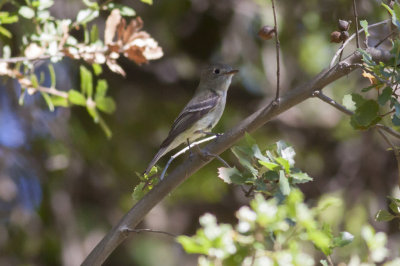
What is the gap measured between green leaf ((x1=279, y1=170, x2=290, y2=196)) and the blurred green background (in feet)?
10.7

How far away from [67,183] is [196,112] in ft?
6.31

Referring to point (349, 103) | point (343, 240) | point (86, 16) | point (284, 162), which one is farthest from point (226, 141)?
point (86, 16)

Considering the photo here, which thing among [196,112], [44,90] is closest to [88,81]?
[44,90]

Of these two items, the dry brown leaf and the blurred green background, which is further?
the blurred green background

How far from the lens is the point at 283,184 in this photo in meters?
1.58

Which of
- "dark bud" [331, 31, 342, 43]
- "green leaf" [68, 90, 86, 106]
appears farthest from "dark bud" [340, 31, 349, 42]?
"green leaf" [68, 90, 86, 106]

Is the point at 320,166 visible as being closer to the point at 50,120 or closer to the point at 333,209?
the point at 333,209

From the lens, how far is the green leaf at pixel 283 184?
1.56m

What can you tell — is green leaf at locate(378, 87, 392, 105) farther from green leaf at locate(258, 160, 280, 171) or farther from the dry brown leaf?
the dry brown leaf

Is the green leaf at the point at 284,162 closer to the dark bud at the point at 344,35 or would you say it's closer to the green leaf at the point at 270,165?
the green leaf at the point at 270,165

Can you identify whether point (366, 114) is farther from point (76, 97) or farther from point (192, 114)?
point (192, 114)

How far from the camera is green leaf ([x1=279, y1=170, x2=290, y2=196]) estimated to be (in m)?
1.56

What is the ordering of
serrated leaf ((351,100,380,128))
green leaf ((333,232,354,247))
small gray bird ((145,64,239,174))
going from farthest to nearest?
small gray bird ((145,64,239,174)) < serrated leaf ((351,100,380,128)) < green leaf ((333,232,354,247))

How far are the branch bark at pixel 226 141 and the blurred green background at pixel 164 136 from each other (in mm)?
2861
